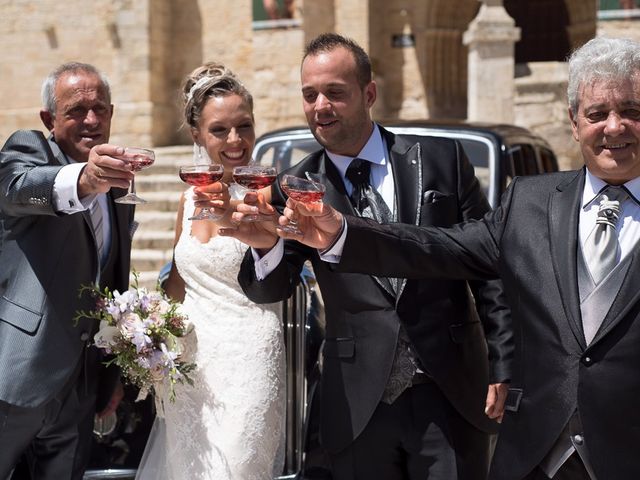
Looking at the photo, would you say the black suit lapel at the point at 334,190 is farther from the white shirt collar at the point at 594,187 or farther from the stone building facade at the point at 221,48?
the stone building facade at the point at 221,48

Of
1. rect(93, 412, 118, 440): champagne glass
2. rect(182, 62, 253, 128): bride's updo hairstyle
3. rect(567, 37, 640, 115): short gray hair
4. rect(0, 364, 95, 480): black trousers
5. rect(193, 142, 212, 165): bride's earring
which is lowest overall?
rect(93, 412, 118, 440): champagne glass

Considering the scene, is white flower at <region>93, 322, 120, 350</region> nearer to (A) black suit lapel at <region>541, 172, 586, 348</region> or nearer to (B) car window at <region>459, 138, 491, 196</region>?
(A) black suit lapel at <region>541, 172, 586, 348</region>

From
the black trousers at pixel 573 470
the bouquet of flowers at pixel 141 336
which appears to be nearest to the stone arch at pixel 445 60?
the bouquet of flowers at pixel 141 336

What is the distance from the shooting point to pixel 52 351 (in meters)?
3.66

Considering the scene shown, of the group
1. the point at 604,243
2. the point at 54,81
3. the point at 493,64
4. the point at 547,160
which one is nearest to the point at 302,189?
the point at 604,243

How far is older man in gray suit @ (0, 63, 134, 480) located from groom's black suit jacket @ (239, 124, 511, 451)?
0.81m

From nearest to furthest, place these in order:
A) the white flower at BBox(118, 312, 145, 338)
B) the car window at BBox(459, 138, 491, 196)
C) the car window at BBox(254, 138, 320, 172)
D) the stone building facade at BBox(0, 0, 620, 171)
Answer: the white flower at BBox(118, 312, 145, 338)
the car window at BBox(459, 138, 491, 196)
the car window at BBox(254, 138, 320, 172)
the stone building facade at BBox(0, 0, 620, 171)

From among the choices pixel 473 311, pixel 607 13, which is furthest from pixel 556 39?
pixel 473 311

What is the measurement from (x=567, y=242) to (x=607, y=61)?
550 mm

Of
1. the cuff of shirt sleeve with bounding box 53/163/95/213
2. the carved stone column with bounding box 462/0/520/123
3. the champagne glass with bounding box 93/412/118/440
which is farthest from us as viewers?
the carved stone column with bounding box 462/0/520/123

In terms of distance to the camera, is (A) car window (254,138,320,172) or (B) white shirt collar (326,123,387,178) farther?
(A) car window (254,138,320,172)

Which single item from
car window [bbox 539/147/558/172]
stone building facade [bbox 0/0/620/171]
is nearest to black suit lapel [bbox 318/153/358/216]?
car window [bbox 539/147/558/172]

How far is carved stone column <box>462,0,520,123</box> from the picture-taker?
12969 mm

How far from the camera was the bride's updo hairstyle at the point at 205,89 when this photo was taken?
12.7 feet
